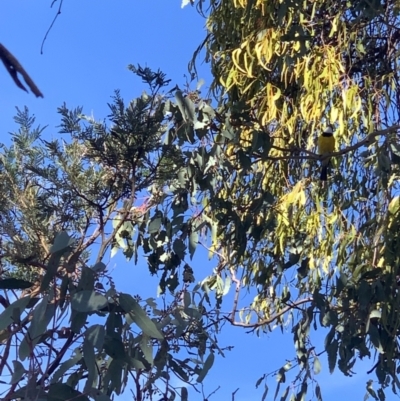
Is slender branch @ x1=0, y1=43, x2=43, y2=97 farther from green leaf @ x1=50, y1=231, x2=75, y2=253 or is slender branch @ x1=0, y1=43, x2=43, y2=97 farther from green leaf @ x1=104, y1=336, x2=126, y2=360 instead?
green leaf @ x1=104, y1=336, x2=126, y2=360

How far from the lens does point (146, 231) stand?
121 inches

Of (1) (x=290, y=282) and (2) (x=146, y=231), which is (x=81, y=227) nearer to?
(2) (x=146, y=231)

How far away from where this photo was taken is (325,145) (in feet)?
10.6

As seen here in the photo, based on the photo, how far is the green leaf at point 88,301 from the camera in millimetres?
1575

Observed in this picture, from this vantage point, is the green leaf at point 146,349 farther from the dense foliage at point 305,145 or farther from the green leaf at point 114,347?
the dense foliage at point 305,145

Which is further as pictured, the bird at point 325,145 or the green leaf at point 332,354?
the bird at point 325,145

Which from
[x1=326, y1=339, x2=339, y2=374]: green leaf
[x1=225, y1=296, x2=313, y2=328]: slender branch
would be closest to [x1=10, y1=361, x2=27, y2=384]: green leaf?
[x1=326, y1=339, x2=339, y2=374]: green leaf

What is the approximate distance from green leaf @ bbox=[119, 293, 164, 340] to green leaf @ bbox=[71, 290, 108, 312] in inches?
3.1

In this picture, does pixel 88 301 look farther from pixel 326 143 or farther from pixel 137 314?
pixel 326 143

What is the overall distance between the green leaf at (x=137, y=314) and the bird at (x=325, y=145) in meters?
1.60

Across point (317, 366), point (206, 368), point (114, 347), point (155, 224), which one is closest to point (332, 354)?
point (317, 366)

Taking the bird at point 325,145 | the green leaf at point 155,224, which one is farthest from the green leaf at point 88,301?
the bird at point 325,145

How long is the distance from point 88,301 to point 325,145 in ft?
6.00

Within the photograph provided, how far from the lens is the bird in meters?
3.20
